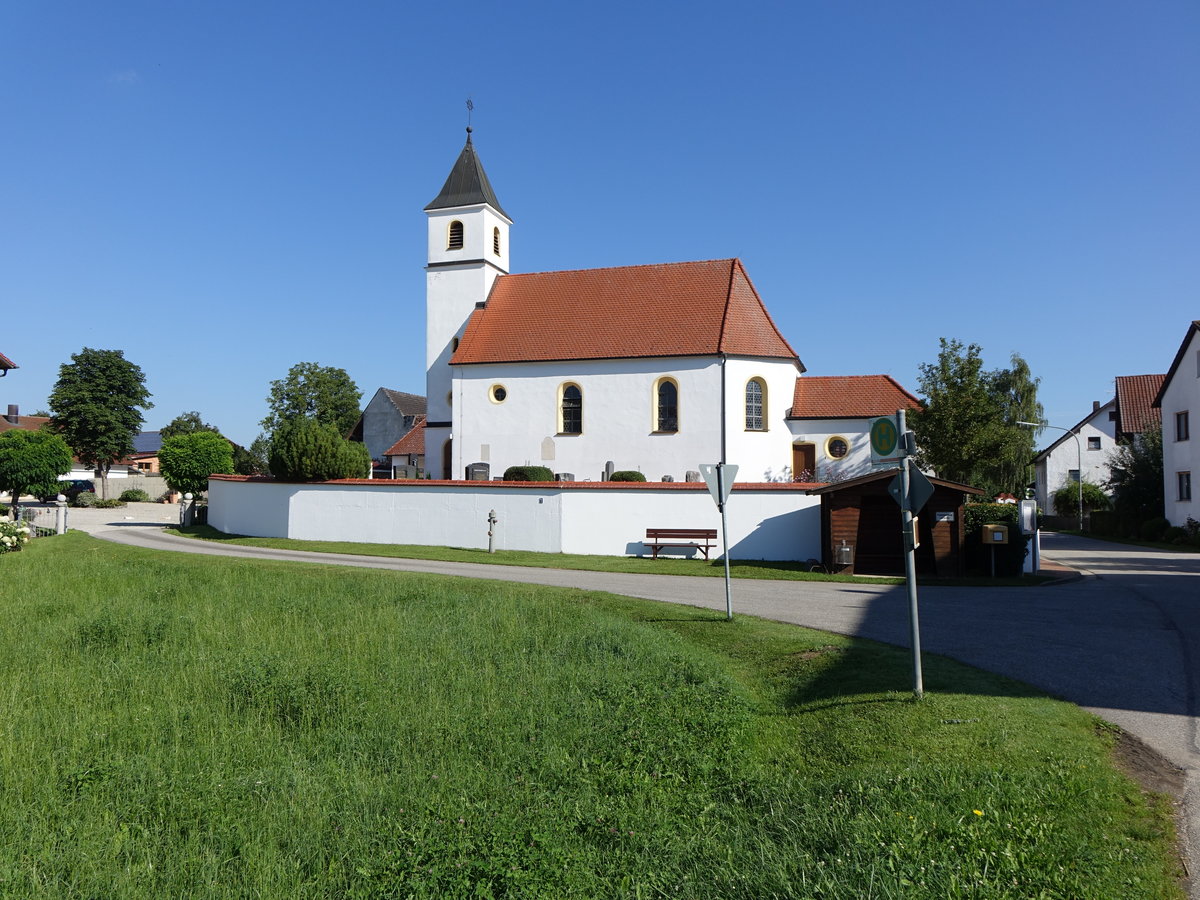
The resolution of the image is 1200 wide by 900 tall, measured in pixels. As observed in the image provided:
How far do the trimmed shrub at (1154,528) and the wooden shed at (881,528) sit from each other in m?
21.7

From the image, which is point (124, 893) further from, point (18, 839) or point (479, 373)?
point (479, 373)

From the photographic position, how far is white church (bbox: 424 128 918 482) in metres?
34.3

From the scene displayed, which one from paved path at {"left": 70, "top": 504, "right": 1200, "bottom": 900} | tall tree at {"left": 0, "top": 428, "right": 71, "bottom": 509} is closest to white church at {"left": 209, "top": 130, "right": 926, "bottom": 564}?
paved path at {"left": 70, "top": 504, "right": 1200, "bottom": 900}

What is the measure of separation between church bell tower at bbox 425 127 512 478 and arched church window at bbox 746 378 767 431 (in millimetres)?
13514

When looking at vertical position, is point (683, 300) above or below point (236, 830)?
above

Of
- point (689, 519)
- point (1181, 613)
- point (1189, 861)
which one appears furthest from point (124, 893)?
point (689, 519)

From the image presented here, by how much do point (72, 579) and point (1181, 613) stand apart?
1939 centimetres

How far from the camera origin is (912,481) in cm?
810

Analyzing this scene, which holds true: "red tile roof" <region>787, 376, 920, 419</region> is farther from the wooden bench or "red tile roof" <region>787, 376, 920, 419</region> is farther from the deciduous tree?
the deciduous tree

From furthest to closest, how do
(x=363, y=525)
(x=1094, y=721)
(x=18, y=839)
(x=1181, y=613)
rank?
1. (x=363, y=525)
2. (x=1181, y=613)
3. (x=1094, y=721)
4. (x=18, y=839)

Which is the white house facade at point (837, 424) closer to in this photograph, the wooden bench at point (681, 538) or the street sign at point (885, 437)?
the wooden bench at point (681, 538)

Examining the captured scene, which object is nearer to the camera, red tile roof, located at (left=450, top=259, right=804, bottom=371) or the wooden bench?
the wooden bench

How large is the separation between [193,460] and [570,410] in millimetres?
17038

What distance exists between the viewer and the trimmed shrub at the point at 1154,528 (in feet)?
121
